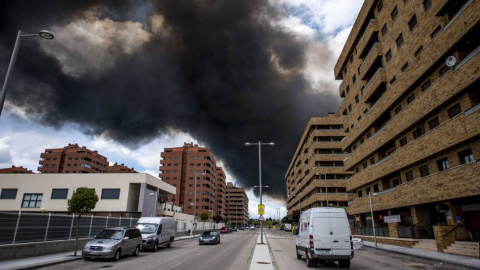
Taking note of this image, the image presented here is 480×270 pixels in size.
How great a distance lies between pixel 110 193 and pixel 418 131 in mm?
42257

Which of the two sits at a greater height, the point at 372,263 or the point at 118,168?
the point at 118,168

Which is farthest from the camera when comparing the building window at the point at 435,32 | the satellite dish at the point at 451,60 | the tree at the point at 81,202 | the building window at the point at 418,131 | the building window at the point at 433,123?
the building window at the point at 418,131

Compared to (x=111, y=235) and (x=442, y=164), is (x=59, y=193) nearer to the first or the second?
(x=111, y=235)

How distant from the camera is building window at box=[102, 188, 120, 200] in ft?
144

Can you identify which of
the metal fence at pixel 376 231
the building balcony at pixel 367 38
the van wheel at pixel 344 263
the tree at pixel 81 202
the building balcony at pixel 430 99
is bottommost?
the van wheel at pixel 344 263

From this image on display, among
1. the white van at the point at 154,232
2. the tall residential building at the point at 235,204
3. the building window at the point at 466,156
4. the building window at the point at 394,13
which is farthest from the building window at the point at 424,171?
the tall residential building at the point at 235,204

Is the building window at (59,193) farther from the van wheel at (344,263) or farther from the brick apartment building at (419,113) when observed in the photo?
the van wheel at (344,263)

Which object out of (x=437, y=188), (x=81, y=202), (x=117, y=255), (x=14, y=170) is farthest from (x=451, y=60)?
(x=14, y=170)

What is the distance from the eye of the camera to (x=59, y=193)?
148 feet

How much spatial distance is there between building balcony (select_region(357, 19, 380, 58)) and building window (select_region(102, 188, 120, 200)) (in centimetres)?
4065

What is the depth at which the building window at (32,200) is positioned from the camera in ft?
148

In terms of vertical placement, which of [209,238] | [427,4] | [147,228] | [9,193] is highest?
[427,4]

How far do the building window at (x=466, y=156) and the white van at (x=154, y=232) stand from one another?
74.8 feet

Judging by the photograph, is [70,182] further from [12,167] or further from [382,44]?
[12,167]
